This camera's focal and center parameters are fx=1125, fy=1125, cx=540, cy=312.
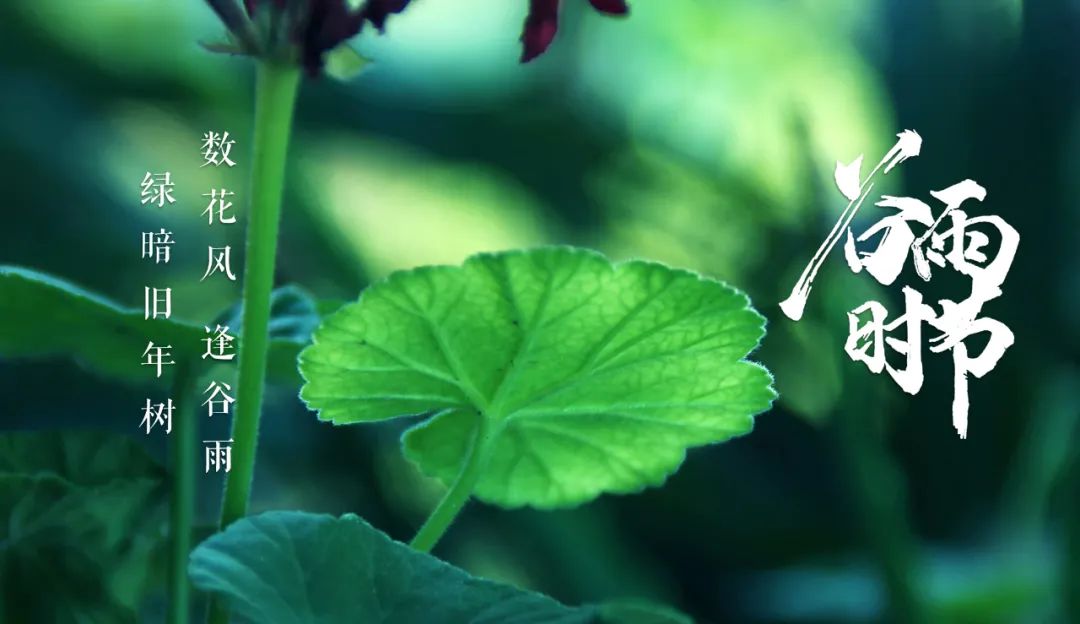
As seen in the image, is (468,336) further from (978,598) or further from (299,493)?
(299,493)

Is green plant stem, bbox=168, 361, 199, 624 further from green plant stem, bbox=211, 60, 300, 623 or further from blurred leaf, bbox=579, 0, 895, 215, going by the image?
blurred leaf, bbox=579, 0, 895, 215

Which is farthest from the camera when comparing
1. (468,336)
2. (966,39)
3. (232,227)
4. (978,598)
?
(966,39)

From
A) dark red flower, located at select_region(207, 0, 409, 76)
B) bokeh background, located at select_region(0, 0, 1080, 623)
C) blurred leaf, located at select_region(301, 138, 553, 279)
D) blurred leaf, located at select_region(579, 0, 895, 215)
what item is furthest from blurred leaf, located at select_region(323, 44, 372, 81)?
blurred leaf, located at select_region(579, 0, 895, 215)

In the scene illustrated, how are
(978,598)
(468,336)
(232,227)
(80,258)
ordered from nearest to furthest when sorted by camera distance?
(468,336) → (978,598) → (80,258) → (232,227)

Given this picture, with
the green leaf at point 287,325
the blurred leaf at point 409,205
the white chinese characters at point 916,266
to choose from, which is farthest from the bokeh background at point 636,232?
the green leaf at point 287,325

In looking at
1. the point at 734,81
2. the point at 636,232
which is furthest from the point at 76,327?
the point at 734,81

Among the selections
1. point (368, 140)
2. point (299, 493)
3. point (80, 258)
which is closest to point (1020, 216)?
point (368, 140)

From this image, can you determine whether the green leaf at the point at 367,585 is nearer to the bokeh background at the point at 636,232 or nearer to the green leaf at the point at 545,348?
the green leaf at the point at 545,348
